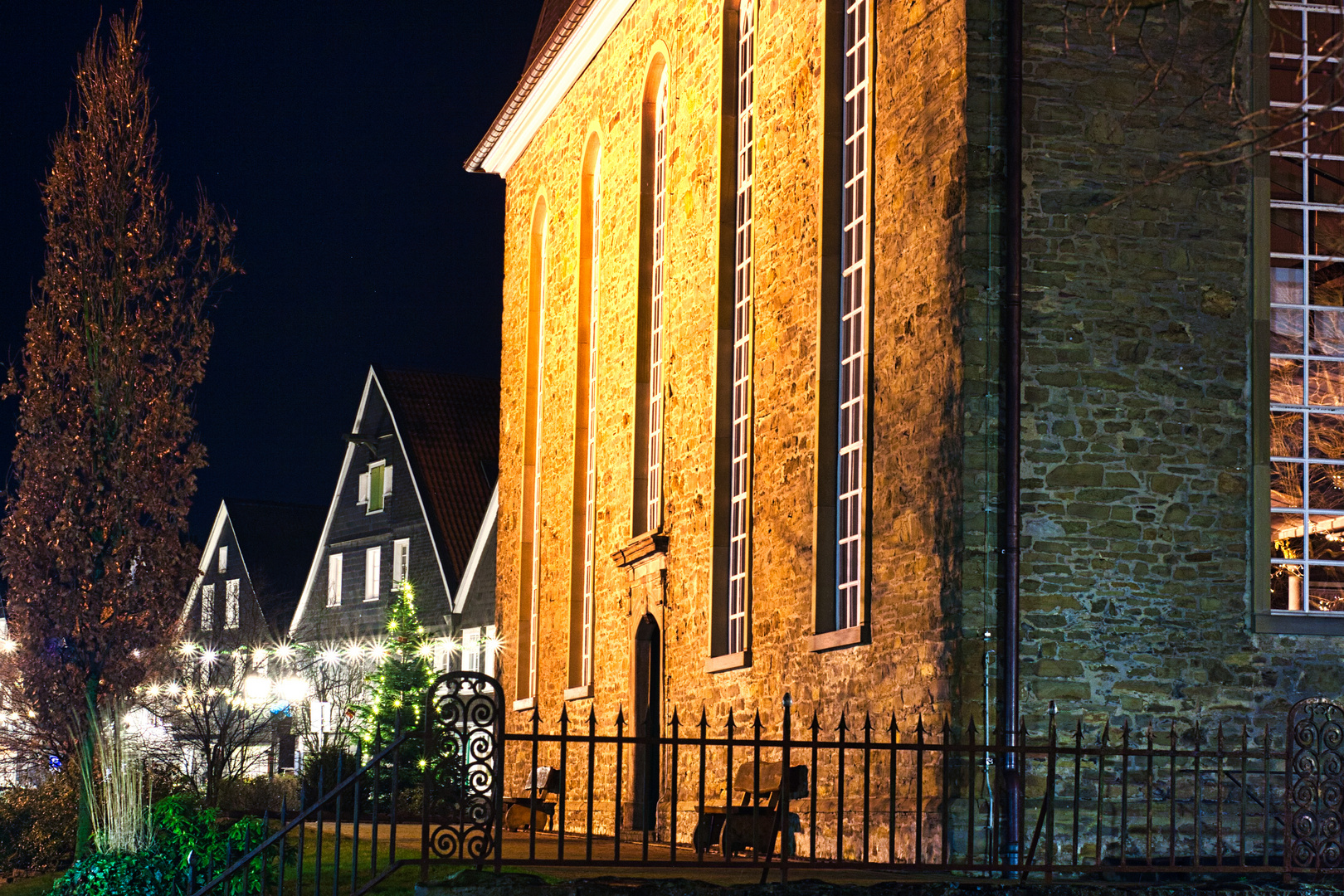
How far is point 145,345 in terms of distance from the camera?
56.4ft

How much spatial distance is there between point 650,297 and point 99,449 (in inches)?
301

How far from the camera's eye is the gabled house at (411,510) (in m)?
37.5

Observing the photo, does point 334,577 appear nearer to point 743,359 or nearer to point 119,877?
point 743,359

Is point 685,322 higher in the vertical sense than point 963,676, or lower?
higher

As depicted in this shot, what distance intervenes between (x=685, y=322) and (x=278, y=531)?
36380 mm

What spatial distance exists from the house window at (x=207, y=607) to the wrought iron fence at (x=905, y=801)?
1193 inches

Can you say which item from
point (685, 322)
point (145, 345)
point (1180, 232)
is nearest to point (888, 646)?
point (1180, 232)

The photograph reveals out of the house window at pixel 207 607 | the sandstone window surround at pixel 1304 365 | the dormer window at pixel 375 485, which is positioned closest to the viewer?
the sandstone window surround at pixel 1304 365

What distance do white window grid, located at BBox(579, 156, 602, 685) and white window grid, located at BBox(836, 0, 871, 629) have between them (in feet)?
27.8

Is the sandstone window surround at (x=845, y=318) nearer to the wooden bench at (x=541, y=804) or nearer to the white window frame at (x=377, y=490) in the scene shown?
the wooden bench at (x=541, y=804)

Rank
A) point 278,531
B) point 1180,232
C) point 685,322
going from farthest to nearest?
point 278,531 < point 685,322 < point 1180,232

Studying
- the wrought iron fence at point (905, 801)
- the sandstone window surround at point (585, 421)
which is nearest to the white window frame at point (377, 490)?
the sandstone window surround at point (585, 421)

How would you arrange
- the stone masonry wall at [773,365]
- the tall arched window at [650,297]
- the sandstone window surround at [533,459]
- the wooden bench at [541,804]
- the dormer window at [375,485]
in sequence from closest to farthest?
the stone masonry wall at [773,365], the tall arched window at [650,297], the wooden bench at [541,804], the sandstone window surround at [533,459], the dormer window at [375,485]

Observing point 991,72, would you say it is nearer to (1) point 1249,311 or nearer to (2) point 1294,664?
(1) point 1249,311
